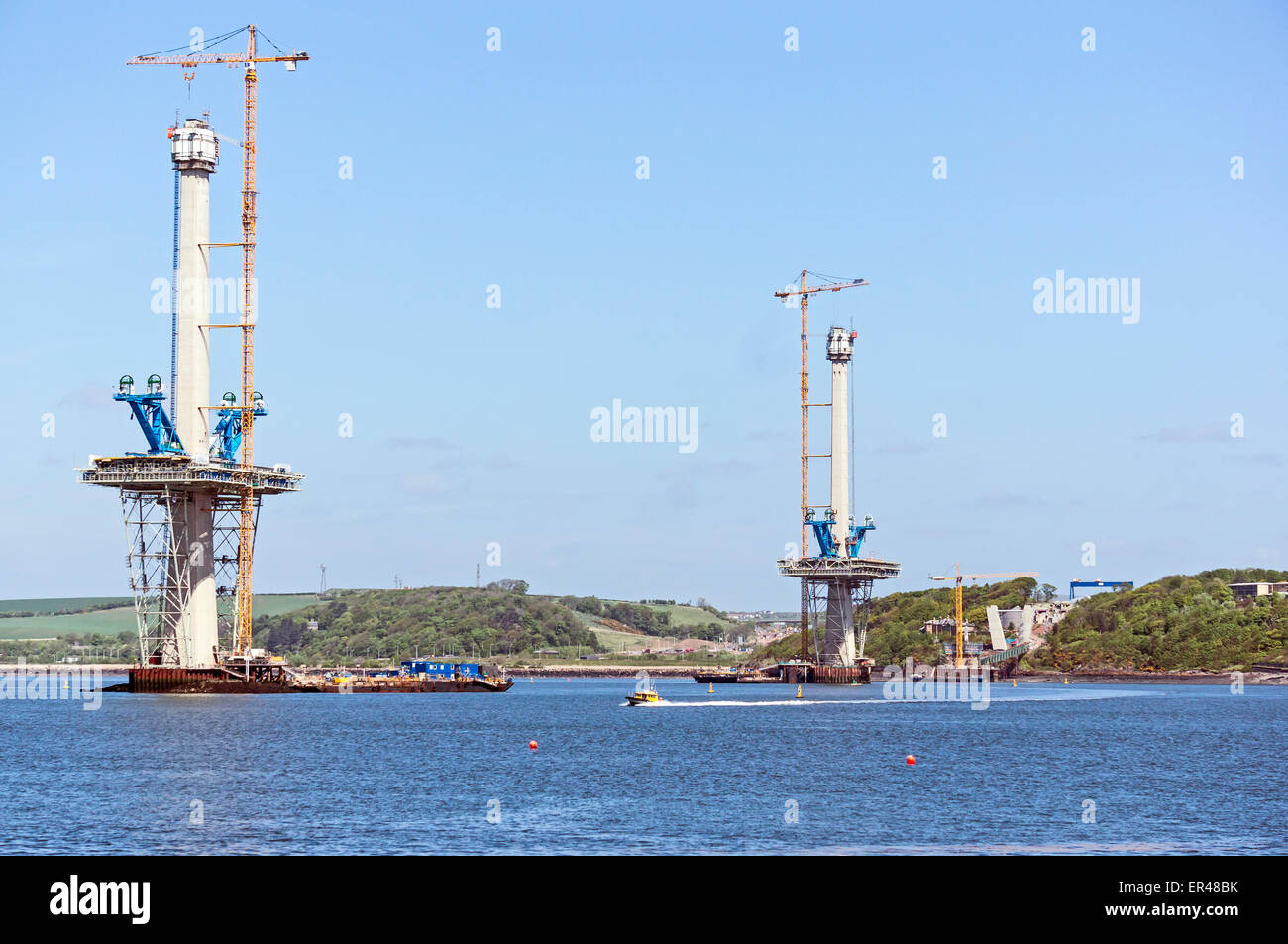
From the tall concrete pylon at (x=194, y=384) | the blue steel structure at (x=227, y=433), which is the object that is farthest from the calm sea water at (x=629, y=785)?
the blue steel structure at (x=227, y=433)

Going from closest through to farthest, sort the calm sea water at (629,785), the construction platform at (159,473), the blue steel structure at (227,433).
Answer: the calm sea water at (629,785)
the construction platform at (159,473)
the blue steel structure at (227,433)

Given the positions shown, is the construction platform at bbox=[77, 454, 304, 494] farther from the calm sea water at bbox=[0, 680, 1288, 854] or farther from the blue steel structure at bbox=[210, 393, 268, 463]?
the calm sea water at bbox=[0, 680, 1288, 854]

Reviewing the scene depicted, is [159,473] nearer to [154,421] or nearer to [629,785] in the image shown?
[154,421]

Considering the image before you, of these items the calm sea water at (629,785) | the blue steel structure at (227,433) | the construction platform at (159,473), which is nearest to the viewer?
the calm sea water at (629,785)

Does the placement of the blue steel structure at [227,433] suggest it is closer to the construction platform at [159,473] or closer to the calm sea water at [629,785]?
the construction platform at [159,473]

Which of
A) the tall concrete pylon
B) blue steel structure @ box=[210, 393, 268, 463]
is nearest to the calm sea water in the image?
the tall concrete pylon

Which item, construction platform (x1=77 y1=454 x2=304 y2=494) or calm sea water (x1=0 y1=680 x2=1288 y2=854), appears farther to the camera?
construction platform (x1=77 y1=454 x2=304 y2=494)

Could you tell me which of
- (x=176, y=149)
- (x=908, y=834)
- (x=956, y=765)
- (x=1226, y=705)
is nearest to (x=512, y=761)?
(x=956, y=765)
